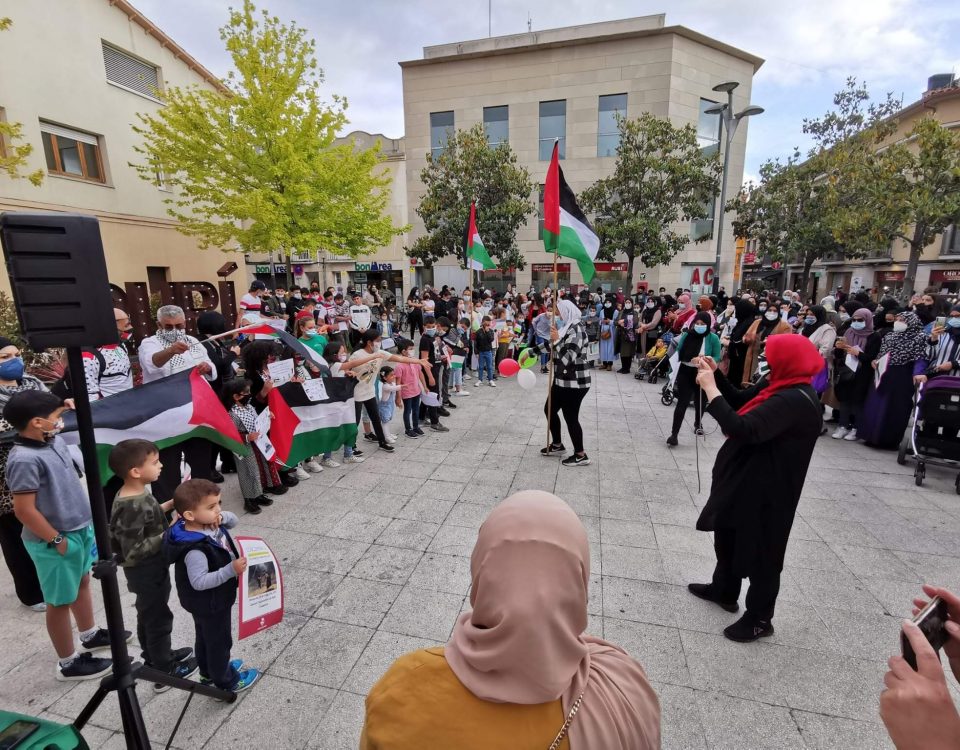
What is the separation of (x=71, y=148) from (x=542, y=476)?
687 inches

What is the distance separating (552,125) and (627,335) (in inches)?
816

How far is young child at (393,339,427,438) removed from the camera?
7.37 meters

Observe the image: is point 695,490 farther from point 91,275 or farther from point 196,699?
point 91,275

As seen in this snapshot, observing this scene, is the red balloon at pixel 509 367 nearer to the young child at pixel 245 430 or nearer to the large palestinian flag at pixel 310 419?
the large palestinian flag at pixel 310 419

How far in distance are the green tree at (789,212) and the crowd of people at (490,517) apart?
50.6ft

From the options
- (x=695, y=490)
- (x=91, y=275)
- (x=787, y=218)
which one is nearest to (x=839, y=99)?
(x=787, y=218)

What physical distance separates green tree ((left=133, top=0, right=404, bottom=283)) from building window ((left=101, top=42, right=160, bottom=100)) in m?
1.79

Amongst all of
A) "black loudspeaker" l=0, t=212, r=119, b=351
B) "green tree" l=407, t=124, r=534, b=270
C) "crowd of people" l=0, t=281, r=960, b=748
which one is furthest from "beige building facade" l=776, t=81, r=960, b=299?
"black loudspeaker" l=0, t=212, r=119, b=351

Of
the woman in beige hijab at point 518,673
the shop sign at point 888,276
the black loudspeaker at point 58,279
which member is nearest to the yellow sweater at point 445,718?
the woman in beige hijab at point 518,673

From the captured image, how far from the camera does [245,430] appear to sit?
498 cm

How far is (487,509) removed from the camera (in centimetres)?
508

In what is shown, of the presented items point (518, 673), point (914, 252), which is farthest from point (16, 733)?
point (914, 252)

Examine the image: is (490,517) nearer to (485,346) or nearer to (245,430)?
(245,430)

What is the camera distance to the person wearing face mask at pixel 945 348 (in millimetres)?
6223
